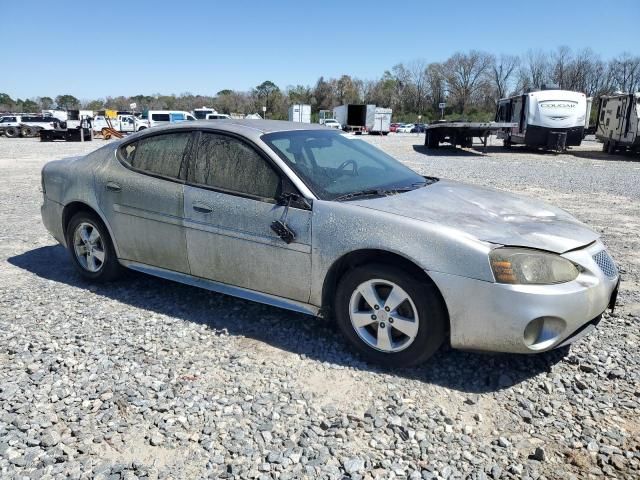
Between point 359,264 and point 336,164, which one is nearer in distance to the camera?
point 359,264

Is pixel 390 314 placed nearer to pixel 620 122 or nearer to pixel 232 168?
pixel 232 168

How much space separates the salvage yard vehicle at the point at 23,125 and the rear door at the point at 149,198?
39139 mm

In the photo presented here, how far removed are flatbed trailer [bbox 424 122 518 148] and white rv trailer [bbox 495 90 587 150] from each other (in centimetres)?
113

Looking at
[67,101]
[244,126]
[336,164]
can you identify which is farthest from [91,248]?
[67,101]

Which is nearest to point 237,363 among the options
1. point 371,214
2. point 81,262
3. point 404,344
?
point 404,344

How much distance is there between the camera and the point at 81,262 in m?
4.89

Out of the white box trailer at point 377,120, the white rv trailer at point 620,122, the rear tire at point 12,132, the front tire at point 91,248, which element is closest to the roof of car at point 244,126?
the front tire at point 91,248

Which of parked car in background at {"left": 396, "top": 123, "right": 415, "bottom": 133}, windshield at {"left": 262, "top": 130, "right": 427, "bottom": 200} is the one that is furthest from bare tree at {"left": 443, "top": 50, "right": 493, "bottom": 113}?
windshield at {"left": 262, "top": 130, "right": 427, "bottom": 200}

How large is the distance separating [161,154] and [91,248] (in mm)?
1179

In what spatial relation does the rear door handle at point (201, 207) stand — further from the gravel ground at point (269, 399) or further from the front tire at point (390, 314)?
the front tire at point (390, 314)

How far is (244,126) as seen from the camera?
4.12 m

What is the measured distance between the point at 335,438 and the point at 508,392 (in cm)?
113

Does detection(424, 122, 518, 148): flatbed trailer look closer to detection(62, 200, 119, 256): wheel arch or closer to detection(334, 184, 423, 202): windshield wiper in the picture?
detection(334, 184, 423, 202): windshield wiper

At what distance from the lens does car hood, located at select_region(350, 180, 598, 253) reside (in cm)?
312
